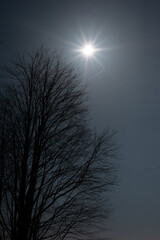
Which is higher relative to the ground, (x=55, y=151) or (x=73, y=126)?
(x=73, y=126)

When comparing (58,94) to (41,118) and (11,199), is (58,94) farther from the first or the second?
(11,199)

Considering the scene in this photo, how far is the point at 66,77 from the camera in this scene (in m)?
7.59

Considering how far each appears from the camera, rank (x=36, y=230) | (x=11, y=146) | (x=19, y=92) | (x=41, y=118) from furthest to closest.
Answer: (x=19, y=92)
(x=41, y=118)
(x=11, y=146)
(x=36, y=230)

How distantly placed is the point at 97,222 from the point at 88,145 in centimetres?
224

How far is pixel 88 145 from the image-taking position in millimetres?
6809

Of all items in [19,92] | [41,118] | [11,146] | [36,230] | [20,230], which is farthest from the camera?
[19,92]

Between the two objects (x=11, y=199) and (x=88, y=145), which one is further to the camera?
(x=88, y=145)

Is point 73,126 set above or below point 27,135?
above

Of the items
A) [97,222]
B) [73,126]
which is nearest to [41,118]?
[73,126]

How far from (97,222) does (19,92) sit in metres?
4.64

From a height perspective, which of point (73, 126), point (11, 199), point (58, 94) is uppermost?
point (58, 94)

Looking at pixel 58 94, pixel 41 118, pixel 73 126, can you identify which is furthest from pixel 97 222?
pixel 58 94

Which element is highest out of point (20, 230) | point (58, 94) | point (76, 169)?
point (58, 94)

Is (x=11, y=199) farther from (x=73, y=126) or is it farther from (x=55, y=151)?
(x=73, y=126)
